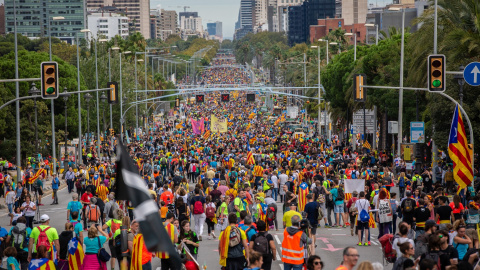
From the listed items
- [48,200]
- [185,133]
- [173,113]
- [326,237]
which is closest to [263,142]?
[185,133]

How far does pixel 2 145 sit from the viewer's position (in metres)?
50.2

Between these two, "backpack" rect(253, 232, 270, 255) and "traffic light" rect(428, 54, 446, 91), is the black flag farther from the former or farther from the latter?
"traffic light" rect(428, 54, 446, 91)

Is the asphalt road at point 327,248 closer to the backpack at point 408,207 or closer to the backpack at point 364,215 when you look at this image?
the backpack at point 364,215

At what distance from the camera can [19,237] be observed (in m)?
16.4

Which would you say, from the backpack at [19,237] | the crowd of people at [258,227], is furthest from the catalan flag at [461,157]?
the backpack at [19,237]

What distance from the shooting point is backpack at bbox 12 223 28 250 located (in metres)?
16.3

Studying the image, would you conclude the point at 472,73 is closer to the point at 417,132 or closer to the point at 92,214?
the point at 92,214

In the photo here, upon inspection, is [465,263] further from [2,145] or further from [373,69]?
[373,69]

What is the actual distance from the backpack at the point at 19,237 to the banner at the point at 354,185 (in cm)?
1062

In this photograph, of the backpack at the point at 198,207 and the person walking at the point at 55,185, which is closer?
the backpack at the point at 198,207

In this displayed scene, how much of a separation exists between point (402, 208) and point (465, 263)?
7.30 m

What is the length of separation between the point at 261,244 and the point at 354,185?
11.1 m

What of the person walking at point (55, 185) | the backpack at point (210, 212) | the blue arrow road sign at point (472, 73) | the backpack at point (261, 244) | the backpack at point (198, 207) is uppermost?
the blue arrow road sign at point (472, 73)

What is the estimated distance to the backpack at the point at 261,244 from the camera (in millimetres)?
13719
